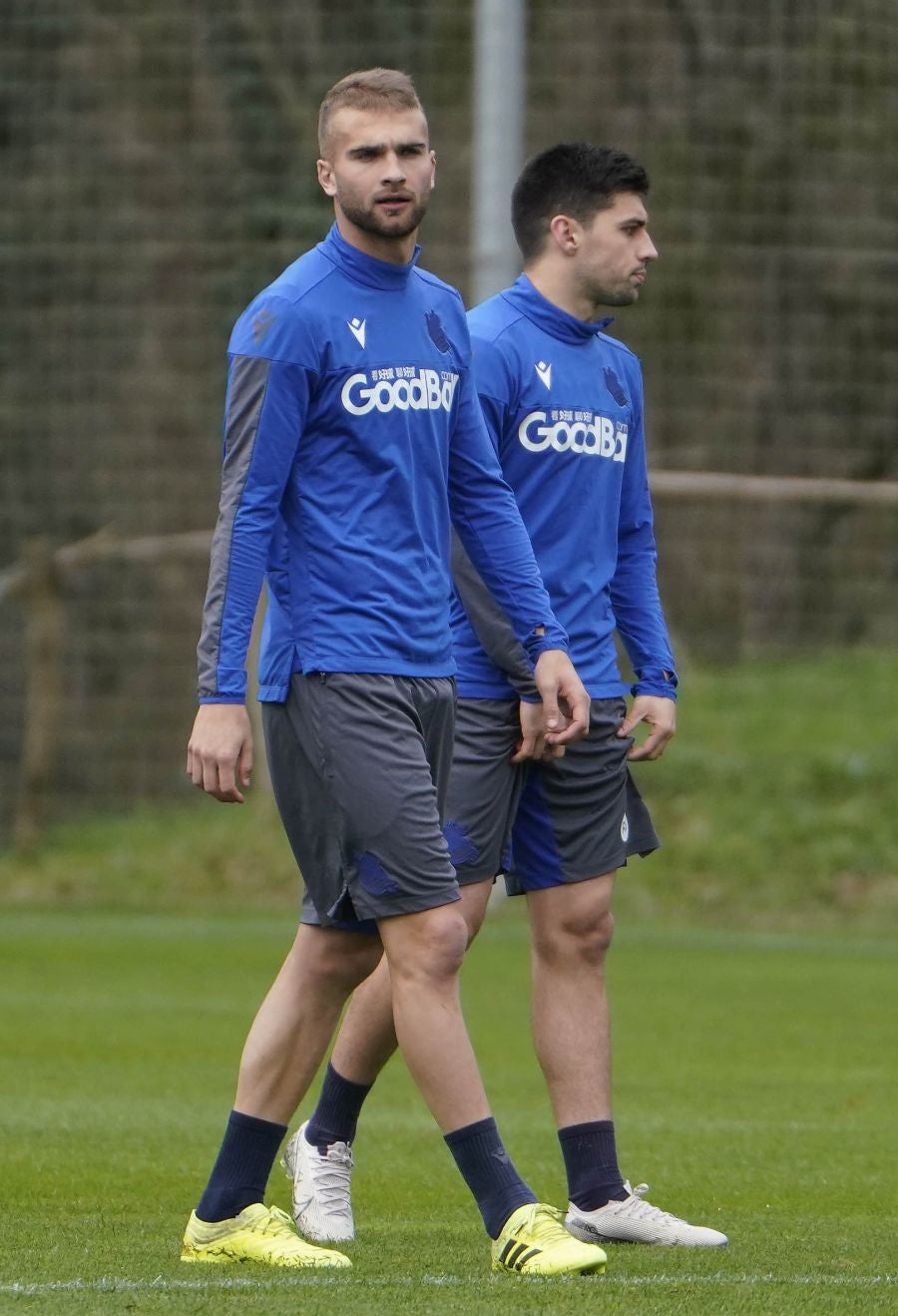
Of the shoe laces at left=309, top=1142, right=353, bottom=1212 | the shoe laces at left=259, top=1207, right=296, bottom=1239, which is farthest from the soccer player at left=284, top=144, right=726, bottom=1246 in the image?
the shoe laces at left=259, top=1207, right=296, bottom=1239

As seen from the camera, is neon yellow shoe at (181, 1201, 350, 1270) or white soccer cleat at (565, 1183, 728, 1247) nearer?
neon yellow shoe at (181, 1201, 350, 1270)

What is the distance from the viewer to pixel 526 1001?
923cm

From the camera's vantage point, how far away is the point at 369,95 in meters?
4.34

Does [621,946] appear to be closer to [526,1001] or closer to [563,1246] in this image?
[526,1001]

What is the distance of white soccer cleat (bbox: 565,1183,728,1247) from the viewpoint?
4668mm

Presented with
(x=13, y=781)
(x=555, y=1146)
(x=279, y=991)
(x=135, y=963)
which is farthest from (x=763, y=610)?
(x=279, y=991)

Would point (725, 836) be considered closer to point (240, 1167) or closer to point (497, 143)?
point (497, 143)

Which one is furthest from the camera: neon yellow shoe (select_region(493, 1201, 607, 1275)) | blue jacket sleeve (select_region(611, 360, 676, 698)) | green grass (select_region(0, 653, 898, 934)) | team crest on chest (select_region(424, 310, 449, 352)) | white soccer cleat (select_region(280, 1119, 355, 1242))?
green grass (select_region(0, 653, 898, 934))

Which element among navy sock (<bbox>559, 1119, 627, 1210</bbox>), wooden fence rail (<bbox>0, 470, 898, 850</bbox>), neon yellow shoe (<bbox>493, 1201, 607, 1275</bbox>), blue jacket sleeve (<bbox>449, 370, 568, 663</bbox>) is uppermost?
blue jacket sleeve (<bbox>449, 370, 568, 663</bbox>)

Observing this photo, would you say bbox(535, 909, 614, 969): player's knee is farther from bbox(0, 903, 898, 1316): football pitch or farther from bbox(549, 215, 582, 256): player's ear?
bbox(549, 215, 582, 256): player's ear

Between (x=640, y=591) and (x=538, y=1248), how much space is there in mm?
1707

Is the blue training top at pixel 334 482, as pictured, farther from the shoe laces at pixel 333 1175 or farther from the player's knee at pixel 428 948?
the shoe laces at pixel 333 1175

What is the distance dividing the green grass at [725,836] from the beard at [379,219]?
27.2 feet

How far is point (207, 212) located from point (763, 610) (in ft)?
14.4
